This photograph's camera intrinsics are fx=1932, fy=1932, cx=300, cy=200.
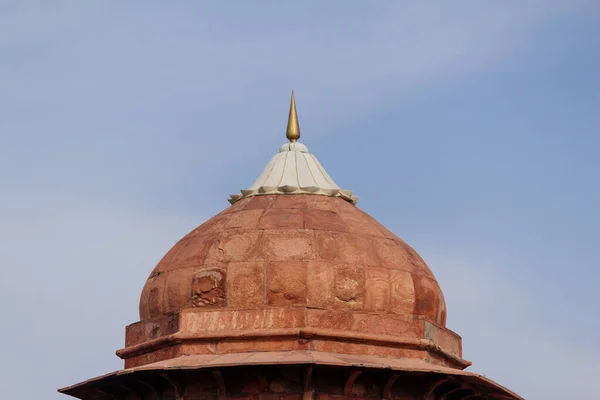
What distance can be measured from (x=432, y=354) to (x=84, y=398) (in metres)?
5.91

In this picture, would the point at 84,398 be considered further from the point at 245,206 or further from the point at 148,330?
the point at 245,206

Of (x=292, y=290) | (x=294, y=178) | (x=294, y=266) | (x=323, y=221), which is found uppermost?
(x=294, y=178)

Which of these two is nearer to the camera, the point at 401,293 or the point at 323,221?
the point at 401,293

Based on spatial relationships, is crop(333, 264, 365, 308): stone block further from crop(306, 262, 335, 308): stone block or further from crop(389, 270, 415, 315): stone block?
crop(389, 270, 415, 315): stone block

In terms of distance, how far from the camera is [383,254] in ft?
104

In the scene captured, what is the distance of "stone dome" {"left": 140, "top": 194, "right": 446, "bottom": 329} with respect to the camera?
101ft

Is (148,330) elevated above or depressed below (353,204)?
below

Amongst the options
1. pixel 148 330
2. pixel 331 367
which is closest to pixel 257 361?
pixel 331 367

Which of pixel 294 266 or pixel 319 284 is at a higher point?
pixel 294 266

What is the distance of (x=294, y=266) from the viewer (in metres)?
30.8

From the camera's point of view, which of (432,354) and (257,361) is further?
(432,354)

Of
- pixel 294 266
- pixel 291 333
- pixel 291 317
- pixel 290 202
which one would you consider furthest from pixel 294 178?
pixel 291 333

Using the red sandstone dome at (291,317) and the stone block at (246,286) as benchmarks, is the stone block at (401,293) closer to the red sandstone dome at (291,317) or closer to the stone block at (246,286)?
the red sandstone dome at (291,317)

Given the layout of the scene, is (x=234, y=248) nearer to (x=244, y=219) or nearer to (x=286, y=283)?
(x=244, y=219)
